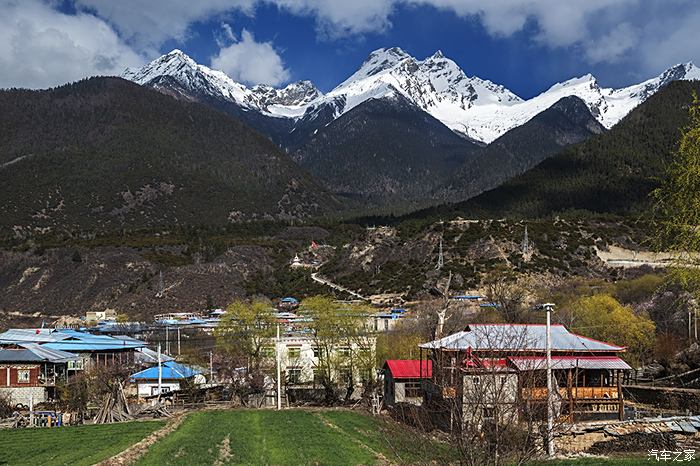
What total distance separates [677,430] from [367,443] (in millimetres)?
11978

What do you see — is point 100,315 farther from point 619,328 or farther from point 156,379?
point 619,328

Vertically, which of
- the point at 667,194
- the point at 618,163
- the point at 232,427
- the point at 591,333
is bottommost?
the point at 232,427

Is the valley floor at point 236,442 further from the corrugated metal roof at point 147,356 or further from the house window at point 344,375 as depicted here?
the corrugated metal roof at point 147,356

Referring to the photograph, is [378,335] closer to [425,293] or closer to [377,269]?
[425,293]

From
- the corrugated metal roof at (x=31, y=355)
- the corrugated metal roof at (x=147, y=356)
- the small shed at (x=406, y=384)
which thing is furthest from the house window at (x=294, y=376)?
the corrugated metal roof at (x=31, y=355)

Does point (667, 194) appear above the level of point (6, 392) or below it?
above

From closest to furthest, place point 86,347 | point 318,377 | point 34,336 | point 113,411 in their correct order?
point 113,411 → point 318,377 → point 86,347 → point 34,336

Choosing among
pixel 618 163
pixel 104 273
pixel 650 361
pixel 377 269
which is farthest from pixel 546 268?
pixel 104 273

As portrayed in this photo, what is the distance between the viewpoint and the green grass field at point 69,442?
28.3 m

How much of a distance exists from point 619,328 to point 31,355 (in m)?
41.6

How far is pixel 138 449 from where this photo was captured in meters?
30.1

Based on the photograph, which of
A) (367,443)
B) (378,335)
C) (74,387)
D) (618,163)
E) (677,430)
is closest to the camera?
(677,430)

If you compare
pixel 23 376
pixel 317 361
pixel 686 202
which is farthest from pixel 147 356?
pixel 686 202

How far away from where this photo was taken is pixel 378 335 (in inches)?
2400
